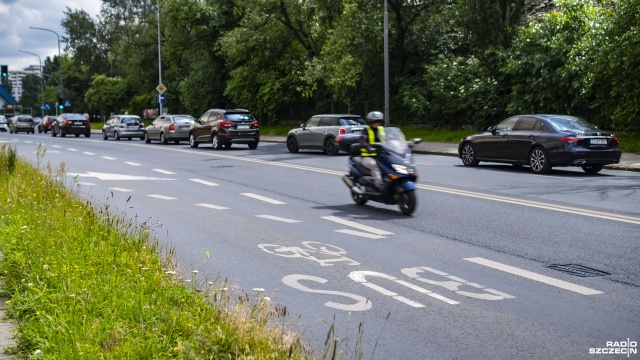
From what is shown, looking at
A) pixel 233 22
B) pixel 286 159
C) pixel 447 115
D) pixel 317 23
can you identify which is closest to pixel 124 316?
pixel 286 159

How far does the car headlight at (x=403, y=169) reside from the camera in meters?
11.7

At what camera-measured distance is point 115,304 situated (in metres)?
5.22

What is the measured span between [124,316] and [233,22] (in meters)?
50.6

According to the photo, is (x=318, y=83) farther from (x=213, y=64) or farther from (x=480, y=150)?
(x=480, y=150)

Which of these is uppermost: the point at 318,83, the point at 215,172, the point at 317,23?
the point at 317,23

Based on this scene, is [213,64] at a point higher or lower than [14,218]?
higher

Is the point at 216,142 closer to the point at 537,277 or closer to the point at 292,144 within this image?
the point at 292,144

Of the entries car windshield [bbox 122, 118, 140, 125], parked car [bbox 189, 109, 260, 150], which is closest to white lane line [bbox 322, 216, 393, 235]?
parked car [bbox 189, 109, 260, 150]

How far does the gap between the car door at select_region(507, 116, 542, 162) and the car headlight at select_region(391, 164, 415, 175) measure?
878cm

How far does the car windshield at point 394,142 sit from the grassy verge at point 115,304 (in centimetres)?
506

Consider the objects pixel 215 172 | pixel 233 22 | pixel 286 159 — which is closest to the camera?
pixel 215 172

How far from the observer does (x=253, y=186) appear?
16438mm

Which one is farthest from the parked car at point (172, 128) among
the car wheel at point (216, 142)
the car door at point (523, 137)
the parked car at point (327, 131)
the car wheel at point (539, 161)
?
the car wheel at point (539, 161)

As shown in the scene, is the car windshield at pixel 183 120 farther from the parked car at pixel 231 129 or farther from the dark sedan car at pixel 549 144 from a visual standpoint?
the dark sedan car at pixel 549 144
